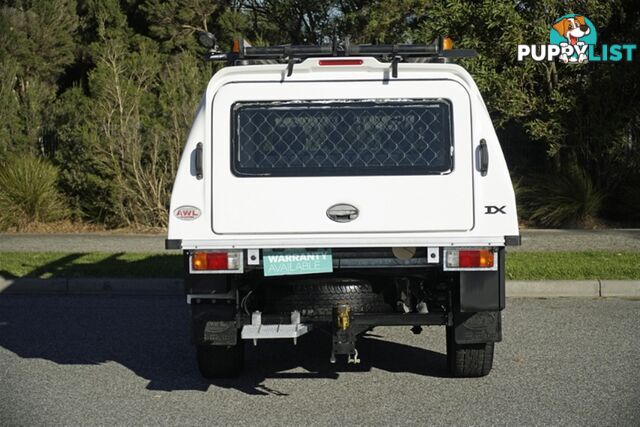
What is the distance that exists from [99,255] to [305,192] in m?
7.46

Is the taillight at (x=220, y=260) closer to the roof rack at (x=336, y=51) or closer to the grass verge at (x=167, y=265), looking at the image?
the roof rack at (x=336, y=51)

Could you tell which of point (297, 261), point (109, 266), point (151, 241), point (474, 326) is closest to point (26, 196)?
point (151, 241)

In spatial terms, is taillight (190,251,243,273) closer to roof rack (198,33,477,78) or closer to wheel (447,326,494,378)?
roof rack (198,33,477,78)

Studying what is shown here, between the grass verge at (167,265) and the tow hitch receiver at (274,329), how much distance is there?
526 cm

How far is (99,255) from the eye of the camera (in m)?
13.2

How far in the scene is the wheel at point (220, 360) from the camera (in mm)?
6996

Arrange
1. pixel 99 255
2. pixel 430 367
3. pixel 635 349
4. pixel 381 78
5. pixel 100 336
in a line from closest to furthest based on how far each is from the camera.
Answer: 1. pixel 381 78
2. pixel 430 367
3. pixel 635 349
4. pixel 100 336
5. pixel 99 255

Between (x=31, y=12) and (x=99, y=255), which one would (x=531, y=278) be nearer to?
(x=99, y=255)

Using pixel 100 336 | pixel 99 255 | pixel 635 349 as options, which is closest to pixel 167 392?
pixel 100 336

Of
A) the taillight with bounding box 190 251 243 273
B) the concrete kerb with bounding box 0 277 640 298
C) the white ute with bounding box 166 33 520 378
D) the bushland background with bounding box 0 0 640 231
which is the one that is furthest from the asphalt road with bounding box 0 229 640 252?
the taillight with bounding box 190 251 243 273

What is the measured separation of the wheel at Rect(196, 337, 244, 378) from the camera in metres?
7.00

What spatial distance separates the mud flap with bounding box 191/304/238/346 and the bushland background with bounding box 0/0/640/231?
32.9 ft

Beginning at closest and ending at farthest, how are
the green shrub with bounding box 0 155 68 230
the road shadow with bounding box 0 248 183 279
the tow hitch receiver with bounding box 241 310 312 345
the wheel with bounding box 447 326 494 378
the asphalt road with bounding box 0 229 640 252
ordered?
the tow hitch receiver with bounding box 241 310 312 345 → the wheel with bounding box 447 326 494 378 → the road shadow with bounding box 0 248 183 279 → the asphalt road with bounding box 0 229 640 252 → the green shrub with bounding box 0 155 68 230

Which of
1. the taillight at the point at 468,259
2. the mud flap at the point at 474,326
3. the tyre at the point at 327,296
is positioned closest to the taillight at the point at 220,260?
the tyre at the point at 327,296
